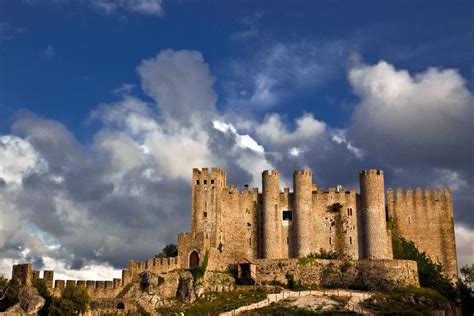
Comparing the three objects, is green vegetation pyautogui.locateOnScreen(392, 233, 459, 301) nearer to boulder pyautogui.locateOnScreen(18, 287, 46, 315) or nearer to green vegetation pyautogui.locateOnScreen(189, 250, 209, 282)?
green vegetation pyautogui.locateOnScreen(189, 250, 209, 282)

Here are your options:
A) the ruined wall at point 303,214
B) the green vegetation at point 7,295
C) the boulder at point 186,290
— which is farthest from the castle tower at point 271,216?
the green vegetation at point 7,295

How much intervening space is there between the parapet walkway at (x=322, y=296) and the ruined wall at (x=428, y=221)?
1328 centimetres

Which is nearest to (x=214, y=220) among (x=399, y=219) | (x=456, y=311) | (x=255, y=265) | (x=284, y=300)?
(x=255, y=265)

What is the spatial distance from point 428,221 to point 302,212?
1420 centimetres

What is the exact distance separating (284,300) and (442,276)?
20.3 m

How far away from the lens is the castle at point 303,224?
253ft

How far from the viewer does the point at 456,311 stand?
7419 cm

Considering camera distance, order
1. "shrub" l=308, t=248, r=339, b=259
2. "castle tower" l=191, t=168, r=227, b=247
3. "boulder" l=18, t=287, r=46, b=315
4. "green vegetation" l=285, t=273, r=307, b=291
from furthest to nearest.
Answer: "castle tower" l=191, t=168, r=227, b=247 → "shrub" l=308, t=248, r=339, b=259 → "green vegetation" l=285, t=273, r=307, b=291 → "boulder" l=18, t=287, r=46, b=315

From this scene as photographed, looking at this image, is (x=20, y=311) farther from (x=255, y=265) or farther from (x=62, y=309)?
(x=255, y=265)

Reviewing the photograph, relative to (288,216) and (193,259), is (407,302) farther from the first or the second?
(193,259)

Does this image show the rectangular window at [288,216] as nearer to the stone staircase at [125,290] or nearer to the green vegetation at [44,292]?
the stone staircase at [125,290]

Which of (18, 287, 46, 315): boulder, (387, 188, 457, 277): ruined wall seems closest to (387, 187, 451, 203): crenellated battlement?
(387, 188, 457, 277): ruined wall

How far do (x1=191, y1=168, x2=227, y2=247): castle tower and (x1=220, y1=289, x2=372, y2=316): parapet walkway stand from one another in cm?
1225

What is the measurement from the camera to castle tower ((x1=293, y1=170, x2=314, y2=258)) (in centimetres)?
7962
